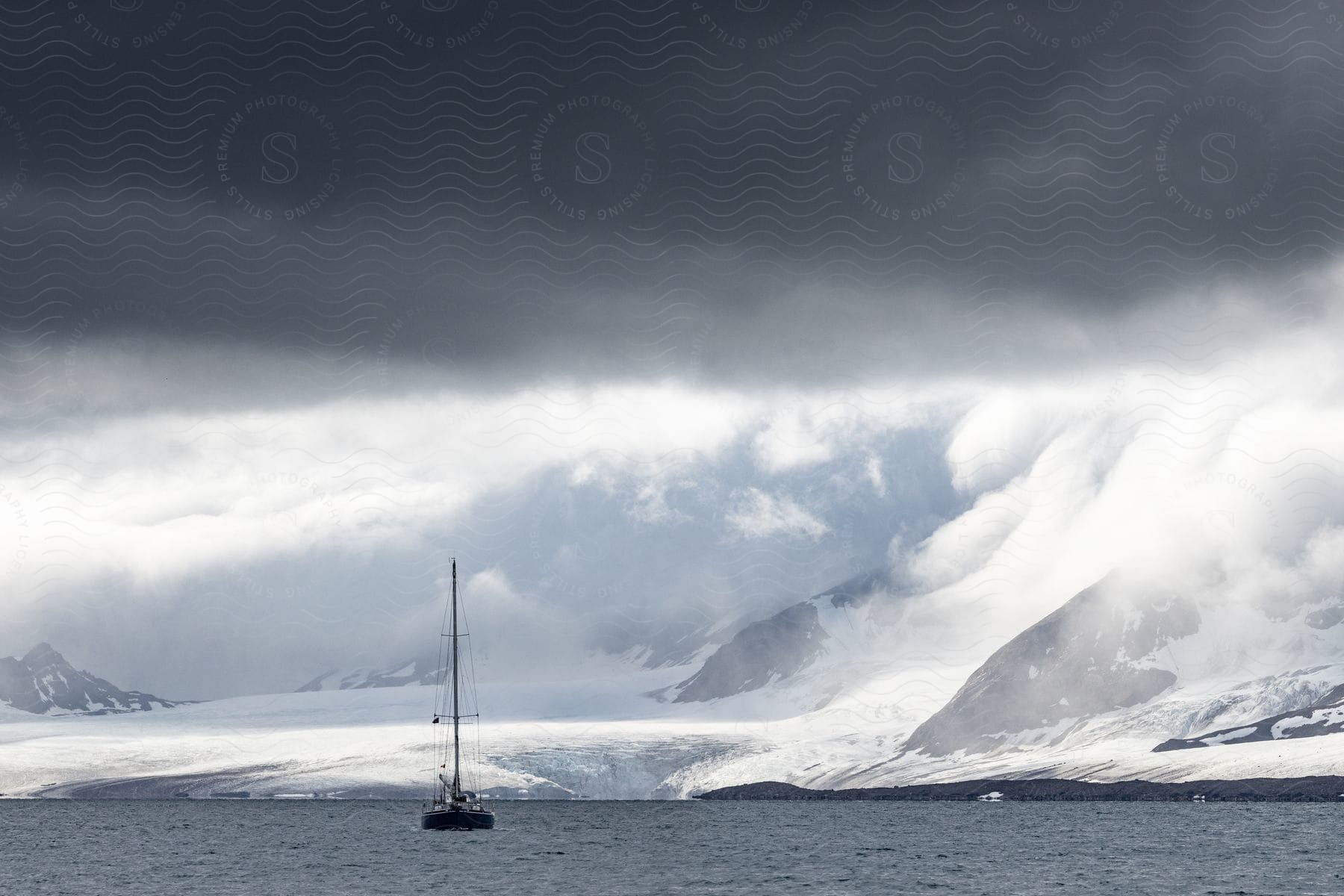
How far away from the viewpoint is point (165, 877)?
15862 cm

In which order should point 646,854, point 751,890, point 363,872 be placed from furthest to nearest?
point 646,854 → point 363,872 → point 751,890

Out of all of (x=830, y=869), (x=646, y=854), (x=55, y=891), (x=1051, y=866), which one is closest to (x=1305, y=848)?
(x=1051, y=866)

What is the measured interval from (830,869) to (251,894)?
5716 centimetres

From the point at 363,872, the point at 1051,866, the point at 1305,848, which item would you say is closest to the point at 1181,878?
the point at 1051,866

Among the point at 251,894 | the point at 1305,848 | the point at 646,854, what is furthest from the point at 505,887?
the point at 1305,848

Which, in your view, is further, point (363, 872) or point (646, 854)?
point (646, 854)

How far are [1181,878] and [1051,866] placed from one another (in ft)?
64.3

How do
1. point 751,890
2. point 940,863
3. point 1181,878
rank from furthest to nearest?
point 940,863, point 1181,878, point 751,890

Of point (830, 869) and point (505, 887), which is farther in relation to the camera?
point (830, 869)

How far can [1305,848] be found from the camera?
7579 inches

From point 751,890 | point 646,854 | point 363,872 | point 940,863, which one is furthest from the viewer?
point 646,854

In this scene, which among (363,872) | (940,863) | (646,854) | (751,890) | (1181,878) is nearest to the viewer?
(751,890)

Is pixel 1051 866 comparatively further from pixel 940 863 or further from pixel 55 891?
pixel 55 891

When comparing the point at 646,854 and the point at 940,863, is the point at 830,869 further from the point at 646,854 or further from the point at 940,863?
the point at 646,854
